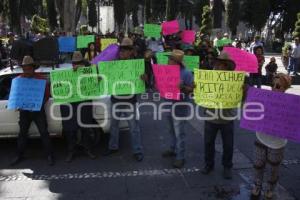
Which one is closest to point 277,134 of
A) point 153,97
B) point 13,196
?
point 13,196

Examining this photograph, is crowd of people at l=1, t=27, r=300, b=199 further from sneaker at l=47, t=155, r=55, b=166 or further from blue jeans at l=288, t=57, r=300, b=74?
blue jeans at l=288, t=57, r=300, b=74

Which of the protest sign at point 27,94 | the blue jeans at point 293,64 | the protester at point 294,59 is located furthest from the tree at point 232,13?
the protest sign at point 27,94

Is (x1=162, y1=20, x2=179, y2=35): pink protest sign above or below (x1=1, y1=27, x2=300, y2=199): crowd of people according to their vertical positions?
above

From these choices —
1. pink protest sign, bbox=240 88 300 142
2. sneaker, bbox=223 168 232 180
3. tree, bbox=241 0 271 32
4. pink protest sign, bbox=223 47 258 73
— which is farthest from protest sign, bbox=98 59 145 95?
tree, bbox=241 0 271 32

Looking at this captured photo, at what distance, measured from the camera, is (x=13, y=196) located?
223 inches

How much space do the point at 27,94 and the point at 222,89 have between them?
2755 mm

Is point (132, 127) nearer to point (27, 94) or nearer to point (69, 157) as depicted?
point (69, 157)

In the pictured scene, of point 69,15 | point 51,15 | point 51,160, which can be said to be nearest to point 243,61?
point 51,160

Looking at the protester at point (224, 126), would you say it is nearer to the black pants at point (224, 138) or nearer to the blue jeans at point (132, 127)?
the black pants at point (224, 138)

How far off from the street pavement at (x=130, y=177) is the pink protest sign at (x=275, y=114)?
3.11 feet

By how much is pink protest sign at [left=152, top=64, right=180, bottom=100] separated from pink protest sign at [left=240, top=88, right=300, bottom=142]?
1401mm

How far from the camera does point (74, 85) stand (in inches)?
267

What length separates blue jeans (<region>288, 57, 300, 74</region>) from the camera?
16828 millimetres

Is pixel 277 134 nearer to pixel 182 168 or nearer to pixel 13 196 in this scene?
pixel 182 168
